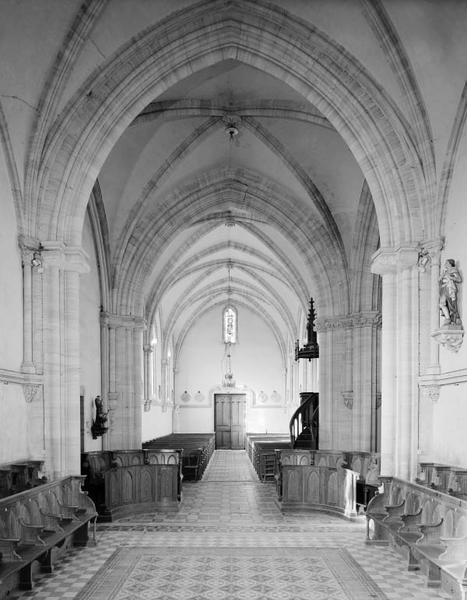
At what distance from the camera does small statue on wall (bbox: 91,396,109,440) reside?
15.6 metres

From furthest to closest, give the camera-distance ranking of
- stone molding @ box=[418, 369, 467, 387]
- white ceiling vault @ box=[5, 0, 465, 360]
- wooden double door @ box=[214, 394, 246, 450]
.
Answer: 1. wooden double door @ box=[214, 394, 246, 450]
2. white ceiling vault @ box=[5, 0, 465, 360]
3. stone molding @ box=[418, 369, 467, 387]

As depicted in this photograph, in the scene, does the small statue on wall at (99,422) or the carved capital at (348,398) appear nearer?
the small statue on wall at (99,422)

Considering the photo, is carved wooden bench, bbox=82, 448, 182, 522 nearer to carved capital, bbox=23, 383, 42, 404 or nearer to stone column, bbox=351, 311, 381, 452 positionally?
carved capital, bbox=23, 383, 42, 404

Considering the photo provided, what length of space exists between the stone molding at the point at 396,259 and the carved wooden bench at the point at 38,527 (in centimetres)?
612

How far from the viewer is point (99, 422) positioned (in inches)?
616

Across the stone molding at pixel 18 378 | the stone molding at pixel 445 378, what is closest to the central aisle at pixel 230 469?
the stone molding at pixel 445 378

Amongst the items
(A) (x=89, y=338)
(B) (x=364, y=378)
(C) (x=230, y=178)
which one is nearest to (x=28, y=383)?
(A) (x=89, y=338)

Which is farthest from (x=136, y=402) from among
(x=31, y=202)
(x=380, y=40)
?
(x=380, y=40)

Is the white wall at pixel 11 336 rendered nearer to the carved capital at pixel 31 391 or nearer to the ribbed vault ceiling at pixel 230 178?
the carved capital at pixel 31 391

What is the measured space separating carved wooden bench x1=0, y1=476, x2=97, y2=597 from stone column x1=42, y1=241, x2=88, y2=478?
0.56 metres

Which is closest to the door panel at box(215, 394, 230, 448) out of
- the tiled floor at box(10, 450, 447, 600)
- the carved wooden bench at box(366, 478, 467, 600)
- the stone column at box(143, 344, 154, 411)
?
the stone column at box(143, 344, 154, 411)

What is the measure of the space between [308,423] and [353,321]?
432cm

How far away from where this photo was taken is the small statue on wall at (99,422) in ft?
51.3

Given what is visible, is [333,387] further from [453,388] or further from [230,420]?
[230,420]
